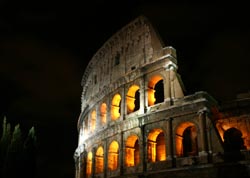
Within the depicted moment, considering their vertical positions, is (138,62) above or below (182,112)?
above

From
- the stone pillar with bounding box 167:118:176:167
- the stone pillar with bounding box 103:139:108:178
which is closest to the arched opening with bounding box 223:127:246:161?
the stone pillar with bounding box 167:118:176:167

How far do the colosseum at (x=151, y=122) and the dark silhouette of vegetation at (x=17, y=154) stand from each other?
452cm

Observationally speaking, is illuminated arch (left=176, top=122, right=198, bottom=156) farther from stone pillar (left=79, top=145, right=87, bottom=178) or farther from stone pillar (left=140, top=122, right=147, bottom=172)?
stone pillar (left=79, top=145, right=87, bottom=178)

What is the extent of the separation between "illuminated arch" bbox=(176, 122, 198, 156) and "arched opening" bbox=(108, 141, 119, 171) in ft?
15.7

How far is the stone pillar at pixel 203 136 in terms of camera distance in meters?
17.9

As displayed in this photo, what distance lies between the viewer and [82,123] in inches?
1299

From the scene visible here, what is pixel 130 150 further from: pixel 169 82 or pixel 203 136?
pixel 203 136

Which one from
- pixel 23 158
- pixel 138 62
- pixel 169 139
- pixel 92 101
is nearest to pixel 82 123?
pixel 92 101

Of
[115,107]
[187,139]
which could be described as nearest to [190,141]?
[187,139]

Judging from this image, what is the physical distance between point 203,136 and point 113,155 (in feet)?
26.9

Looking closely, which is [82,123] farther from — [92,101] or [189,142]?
[189,142]

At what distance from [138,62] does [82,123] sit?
1157 centimetres

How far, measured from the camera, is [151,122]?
20938mm

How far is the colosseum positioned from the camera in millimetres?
18188
